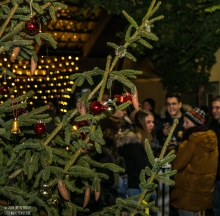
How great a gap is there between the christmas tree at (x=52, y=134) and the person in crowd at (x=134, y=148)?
3.54m

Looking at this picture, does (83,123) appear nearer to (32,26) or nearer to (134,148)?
(32,26)

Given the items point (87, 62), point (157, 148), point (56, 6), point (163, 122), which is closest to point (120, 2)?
point (163, 122)

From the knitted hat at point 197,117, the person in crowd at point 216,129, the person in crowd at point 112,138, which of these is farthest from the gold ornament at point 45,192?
the person in crowd at point 216,129

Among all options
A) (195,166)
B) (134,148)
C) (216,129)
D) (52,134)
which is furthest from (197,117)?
(52,134)

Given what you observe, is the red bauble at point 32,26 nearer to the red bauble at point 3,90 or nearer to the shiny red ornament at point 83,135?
the red bauble at point 3,90

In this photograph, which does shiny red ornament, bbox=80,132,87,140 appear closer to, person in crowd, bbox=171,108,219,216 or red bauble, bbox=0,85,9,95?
red bauble, bbox=0,85,9,95

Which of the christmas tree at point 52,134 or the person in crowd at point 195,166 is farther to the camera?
the person in crowd at point 195,166

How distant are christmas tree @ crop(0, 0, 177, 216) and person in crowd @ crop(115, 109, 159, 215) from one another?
3543mm

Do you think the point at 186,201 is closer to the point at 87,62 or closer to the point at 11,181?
the point at 11,181

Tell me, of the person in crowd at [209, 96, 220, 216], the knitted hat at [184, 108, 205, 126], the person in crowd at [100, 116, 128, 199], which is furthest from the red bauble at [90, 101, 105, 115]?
the person in crowd at [209, 96, 220, 216]

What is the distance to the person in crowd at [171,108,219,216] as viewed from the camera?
7.65 metres

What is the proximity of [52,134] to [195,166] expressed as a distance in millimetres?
4097

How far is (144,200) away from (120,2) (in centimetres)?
789

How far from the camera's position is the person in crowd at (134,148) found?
7.68 meters
